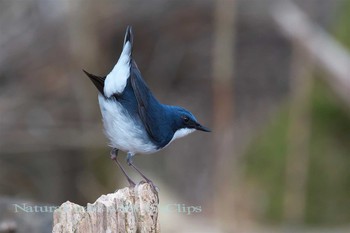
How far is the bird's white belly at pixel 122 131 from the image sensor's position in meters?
3.04

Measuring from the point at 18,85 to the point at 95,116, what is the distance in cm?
73

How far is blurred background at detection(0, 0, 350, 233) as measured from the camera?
627cm

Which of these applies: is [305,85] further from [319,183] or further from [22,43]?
[22,43]

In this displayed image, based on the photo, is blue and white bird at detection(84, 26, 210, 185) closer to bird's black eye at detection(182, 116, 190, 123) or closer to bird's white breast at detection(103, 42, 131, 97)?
bird's white breast at detection(103, 42, 131, 97)

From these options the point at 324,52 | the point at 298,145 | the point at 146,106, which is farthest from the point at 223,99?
the point at 146,106

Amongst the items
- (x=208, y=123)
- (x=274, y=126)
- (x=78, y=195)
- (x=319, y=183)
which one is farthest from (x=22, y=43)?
(x=319, y=183)

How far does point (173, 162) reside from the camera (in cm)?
788

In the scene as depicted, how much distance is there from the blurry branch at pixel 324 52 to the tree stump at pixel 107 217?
366cm

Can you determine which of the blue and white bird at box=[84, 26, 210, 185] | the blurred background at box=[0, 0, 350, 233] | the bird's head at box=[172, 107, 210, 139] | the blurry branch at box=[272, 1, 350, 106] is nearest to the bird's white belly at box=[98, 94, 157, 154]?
the blue and white bird at box=[84, 26, 210, 185]

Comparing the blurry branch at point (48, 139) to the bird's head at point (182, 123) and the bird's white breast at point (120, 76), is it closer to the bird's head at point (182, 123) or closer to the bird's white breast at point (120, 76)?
the bird's head at point (182, 123)

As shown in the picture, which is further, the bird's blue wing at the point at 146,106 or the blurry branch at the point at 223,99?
the blurry branch at the point at 223,99

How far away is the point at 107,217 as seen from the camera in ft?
8.90

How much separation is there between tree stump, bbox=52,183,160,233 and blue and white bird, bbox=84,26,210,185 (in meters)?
0.31

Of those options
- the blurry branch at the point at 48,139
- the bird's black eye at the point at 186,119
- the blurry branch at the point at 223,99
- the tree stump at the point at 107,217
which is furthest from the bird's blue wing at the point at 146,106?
the blurry branch at the point at 48,139
